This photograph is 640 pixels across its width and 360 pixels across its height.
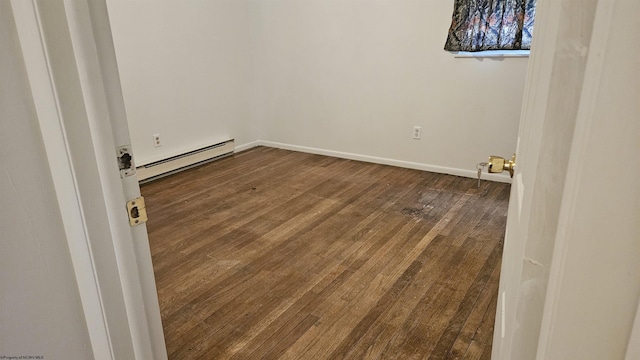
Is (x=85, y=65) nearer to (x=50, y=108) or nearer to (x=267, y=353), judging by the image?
(x=50, y=108)

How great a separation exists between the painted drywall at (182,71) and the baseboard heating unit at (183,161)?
0.06 meters

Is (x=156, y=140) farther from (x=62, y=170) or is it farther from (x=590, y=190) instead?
(x=590, y=190)

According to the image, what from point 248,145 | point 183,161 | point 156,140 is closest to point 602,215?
point 156,140

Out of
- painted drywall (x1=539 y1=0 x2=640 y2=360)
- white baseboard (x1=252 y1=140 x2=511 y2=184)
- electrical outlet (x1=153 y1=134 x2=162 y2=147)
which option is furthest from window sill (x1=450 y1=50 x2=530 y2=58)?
painted drywall (x1=539 y1=0 x2=640 y2=360)

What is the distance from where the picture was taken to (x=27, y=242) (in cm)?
78

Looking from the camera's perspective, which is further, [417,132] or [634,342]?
[417,132]

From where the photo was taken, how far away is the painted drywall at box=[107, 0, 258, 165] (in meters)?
3.41

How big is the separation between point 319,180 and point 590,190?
3372 millimetres

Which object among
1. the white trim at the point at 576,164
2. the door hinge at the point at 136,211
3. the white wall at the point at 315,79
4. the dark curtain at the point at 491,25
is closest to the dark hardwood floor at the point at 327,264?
the white wall at the point at 315,79

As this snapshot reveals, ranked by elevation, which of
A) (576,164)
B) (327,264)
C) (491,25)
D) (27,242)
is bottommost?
(327,264)

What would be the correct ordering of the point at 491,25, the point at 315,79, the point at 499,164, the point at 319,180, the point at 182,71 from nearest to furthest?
the point at 499,164 → the point at 491,25 → the point at 319,180 → the point at 182,71 → the point at 315,79

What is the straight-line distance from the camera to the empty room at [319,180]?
1.19 ft

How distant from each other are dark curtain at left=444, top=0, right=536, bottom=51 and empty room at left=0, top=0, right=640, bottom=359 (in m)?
0.01

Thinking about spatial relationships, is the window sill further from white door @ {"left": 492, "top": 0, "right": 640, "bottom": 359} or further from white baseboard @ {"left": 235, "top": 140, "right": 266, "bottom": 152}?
white door @ {"left": 492, "top": 0, "right": 640, "bottom": 359}
